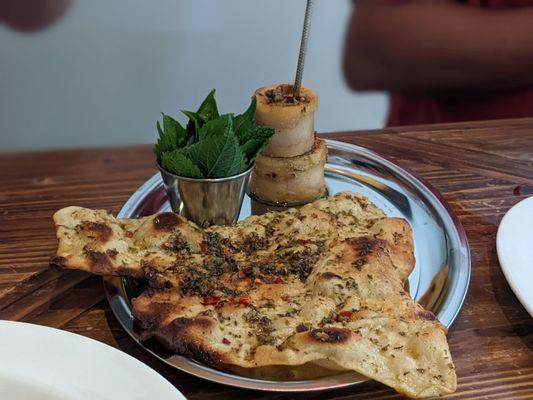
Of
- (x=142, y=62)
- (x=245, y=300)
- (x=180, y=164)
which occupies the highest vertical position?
(x=180, y=164)

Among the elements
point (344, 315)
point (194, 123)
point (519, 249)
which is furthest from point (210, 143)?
point (519, 249)

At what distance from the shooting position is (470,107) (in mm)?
2348

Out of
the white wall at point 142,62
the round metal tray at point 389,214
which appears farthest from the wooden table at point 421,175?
the white wall at point 142,62

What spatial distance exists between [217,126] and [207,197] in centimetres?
14

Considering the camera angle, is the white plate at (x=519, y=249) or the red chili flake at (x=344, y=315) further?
the white plate at (x=519, y=249)

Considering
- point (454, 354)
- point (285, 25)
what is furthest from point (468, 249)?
point (285, 25)

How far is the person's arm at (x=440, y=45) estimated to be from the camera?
2.18 m

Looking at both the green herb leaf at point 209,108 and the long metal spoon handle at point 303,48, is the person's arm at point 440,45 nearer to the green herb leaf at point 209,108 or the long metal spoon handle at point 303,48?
the long metal spoon handle at point 303,48

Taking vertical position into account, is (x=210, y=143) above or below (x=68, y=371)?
above

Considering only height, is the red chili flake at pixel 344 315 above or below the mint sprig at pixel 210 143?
below

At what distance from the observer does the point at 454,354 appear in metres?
1.02

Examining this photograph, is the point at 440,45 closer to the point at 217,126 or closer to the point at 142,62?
the point at 217,126

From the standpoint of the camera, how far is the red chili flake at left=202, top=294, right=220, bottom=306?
3.27ft

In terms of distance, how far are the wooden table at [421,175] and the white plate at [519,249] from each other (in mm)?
53
